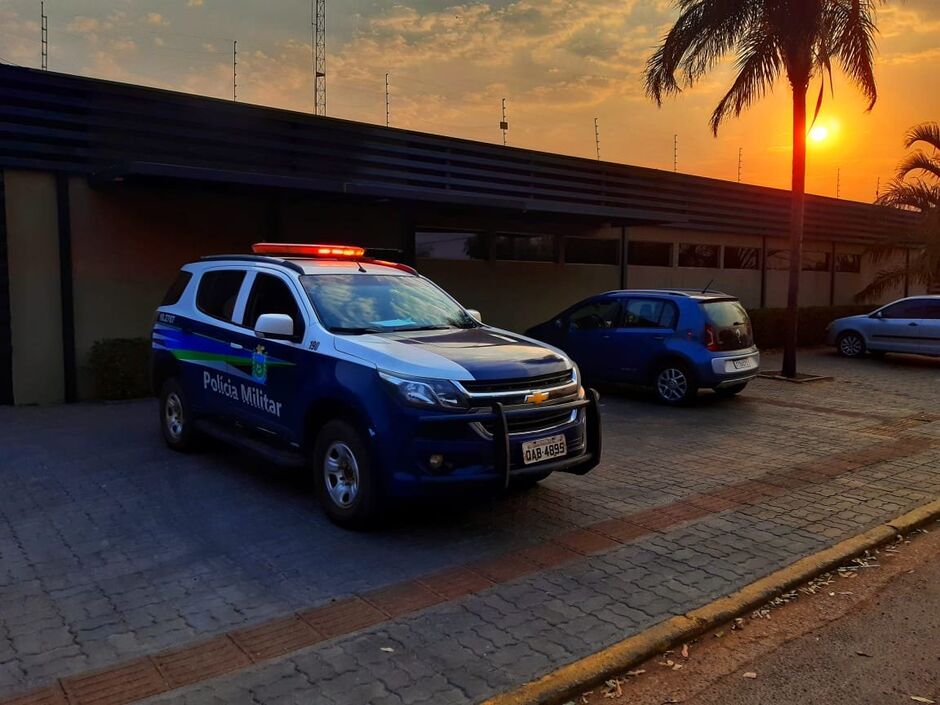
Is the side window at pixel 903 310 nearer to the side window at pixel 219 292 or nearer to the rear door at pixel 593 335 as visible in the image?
the rear door at pixel 593 335

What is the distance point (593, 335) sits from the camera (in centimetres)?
1179

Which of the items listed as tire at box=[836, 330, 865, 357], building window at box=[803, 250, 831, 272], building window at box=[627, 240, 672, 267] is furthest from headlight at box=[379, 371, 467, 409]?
building window at box=[803, 250, 831, 272]

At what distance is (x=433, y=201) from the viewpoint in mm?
11875

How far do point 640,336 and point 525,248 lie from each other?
5647 mm

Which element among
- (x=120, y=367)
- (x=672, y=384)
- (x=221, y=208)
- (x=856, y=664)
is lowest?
(x=856, y=664)

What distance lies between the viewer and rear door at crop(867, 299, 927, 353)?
1616 cm

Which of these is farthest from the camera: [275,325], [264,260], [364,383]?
[264,260]

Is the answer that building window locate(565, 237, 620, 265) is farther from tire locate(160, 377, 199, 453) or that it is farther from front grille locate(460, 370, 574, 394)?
front grille locate(460, 370, 574, 394)

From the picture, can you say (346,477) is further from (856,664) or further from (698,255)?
(698,255)

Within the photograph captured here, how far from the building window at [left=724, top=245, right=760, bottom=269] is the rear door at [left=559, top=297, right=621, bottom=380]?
10997 millimetres

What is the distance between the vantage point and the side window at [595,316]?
1170cm

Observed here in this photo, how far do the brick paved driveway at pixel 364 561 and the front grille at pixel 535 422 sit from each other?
2.63 ft

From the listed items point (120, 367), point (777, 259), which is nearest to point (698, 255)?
point (777, 259)

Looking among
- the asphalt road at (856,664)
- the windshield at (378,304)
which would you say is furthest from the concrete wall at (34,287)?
the asphalt road at (856,664)
